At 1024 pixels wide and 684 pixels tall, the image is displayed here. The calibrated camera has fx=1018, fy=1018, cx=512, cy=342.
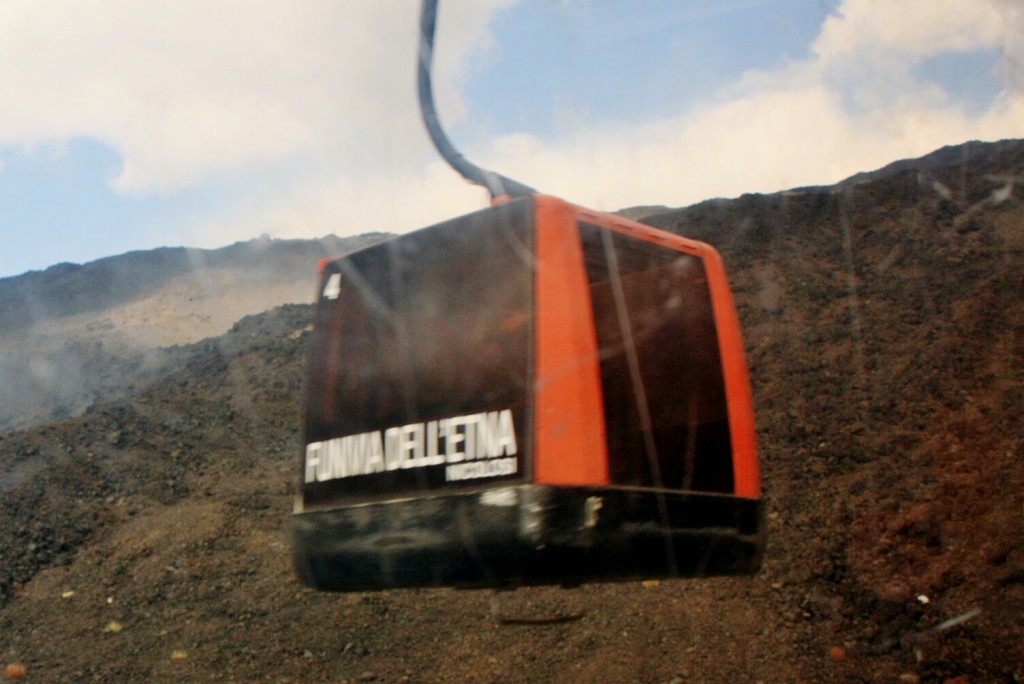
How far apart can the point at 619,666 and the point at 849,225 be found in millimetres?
11913

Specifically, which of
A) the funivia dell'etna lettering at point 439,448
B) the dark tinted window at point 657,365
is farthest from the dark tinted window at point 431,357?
the dark tinted window at point 657,365

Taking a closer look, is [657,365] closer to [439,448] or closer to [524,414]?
[524,414]

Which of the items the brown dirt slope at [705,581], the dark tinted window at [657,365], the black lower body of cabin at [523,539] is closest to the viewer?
the black lower body of cabin at [523,539]

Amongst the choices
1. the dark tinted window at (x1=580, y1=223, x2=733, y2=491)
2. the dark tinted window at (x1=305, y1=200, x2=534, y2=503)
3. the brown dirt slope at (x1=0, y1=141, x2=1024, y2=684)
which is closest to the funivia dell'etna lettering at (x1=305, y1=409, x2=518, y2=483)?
the dark tinted window at (x1=305, y1=200, x2=534, y2=503)

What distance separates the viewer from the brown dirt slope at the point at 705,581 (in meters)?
6.13

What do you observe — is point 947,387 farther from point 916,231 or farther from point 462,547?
point 462,547

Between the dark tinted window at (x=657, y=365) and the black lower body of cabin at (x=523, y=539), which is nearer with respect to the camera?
the black lower body of cabin at (x=523, y=539)

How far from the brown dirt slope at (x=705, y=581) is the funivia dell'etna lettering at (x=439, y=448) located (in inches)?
112

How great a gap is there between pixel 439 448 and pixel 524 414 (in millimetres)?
320

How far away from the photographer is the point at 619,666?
582 centimetres

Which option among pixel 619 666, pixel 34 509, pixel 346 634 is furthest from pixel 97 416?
pixel 619 666

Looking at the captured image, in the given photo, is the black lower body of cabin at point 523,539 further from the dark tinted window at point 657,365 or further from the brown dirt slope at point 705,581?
the brown dirt slope at point 705,581

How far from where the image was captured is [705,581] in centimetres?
750

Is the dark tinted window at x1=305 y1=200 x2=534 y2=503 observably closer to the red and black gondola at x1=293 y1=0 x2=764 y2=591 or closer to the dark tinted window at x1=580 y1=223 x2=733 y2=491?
the red and black gondola at x1=293 y1=0 x2=764 y2=591
